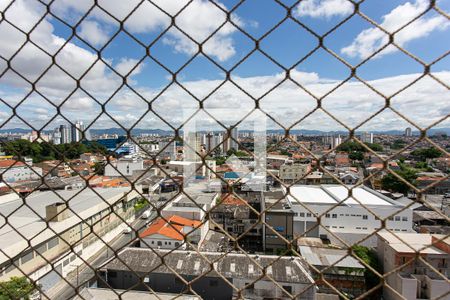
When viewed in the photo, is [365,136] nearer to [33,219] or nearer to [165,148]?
[165,148]

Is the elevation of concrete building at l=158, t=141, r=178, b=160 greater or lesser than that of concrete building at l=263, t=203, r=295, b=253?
greater

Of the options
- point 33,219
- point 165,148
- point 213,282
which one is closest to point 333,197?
point 213,282

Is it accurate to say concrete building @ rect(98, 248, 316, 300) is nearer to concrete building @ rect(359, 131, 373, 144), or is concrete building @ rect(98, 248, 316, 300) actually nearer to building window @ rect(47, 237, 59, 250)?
building window @ rect(47, 237, 59, 250)

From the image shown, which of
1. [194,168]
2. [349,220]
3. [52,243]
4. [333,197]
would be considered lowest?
[349,220]

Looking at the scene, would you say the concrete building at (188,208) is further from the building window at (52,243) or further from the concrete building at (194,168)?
the building window at (52,243)

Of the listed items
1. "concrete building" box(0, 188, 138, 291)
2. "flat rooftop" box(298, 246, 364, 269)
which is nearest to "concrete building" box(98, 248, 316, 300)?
"flat rooftop" box(298, 246, 364, 269)

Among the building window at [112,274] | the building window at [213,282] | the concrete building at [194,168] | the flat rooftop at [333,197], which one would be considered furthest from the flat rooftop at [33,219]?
the flat rooftop at [333,197]

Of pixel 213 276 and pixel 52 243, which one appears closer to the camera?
pixel 213 276

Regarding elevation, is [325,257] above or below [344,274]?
above

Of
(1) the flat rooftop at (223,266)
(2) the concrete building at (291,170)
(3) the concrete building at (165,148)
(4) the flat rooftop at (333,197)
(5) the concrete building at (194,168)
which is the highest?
(3) the concrete building at (165,148)

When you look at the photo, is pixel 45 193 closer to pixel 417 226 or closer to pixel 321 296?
pixel 321 296

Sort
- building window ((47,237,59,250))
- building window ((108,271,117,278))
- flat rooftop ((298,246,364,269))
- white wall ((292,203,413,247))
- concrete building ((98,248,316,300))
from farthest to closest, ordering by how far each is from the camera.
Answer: white wall ((292,203,413,247)) < building window ((47,237,59,250)) < flat rooftop ((298,246,364,269)) < building window ((108,271,117,278)) < concrete building ((98,248,316,300))

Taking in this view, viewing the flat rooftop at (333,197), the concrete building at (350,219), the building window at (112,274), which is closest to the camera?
the building window at (112,274)
